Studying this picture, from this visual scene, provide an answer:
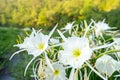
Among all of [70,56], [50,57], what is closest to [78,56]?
[70,56]

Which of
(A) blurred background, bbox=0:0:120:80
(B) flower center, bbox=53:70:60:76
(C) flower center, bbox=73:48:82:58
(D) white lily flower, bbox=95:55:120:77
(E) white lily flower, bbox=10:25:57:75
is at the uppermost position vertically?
(A) blurred background, bbox=0:0:120:80

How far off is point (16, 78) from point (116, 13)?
291 inches

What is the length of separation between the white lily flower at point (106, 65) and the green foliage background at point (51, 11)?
795 cm

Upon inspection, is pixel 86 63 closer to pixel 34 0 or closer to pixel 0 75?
pixel 0 75

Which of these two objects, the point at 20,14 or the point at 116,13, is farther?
the point at 20,14

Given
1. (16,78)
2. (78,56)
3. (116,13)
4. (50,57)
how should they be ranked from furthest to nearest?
(116,13) → (16,78) → (50,57) → (78,56)

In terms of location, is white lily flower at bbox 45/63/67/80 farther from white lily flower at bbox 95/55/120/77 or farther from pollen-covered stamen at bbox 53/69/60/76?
white lily flower at bbox 95/55/120/77

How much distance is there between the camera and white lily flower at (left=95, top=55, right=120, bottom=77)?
98 cm

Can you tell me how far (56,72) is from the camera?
1.05 m

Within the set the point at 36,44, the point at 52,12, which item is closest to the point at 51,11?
the point at 52,12

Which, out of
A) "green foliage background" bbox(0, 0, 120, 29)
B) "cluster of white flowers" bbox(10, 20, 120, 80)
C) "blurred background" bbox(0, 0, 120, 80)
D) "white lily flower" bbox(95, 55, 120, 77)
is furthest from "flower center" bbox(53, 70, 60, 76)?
"green foliage background" bbox(0, 0, 120, 29)

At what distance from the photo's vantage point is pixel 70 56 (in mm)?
975

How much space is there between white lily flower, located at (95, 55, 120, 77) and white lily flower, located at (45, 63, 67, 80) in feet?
0.34

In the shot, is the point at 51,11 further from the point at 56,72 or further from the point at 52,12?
the point at 56,72
